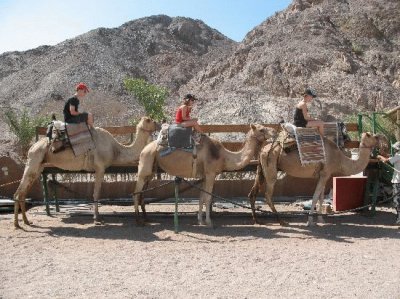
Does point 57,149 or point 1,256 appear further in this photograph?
point 57,149

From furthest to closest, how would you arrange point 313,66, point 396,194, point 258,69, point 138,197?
point 258,69 → point 313,66 → point 138,197 → point 396,194

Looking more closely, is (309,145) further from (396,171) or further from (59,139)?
(59,139)

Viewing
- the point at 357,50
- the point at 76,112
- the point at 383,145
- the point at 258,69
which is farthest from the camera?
the point at 357,50

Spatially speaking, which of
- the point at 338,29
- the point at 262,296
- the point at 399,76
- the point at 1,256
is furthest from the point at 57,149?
the point at 338,29

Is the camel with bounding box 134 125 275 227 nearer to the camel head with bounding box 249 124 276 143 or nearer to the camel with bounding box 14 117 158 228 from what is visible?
the camel head with bounding box 249 124 276 143

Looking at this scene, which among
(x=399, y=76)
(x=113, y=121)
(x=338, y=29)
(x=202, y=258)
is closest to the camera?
(x=202, y=258)

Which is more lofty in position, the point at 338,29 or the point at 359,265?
the point at 338,29

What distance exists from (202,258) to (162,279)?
4.03 ft

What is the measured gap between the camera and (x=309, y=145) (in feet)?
33.8

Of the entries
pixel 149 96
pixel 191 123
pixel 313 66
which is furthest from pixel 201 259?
pixel 149 96

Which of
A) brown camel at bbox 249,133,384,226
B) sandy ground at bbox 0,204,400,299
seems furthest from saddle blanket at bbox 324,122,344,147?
sandy ground at bbox 0,204,400,299

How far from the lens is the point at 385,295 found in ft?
19.4

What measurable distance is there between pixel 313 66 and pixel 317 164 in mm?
36252

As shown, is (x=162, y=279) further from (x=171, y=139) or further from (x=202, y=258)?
(x=171, y=139)
